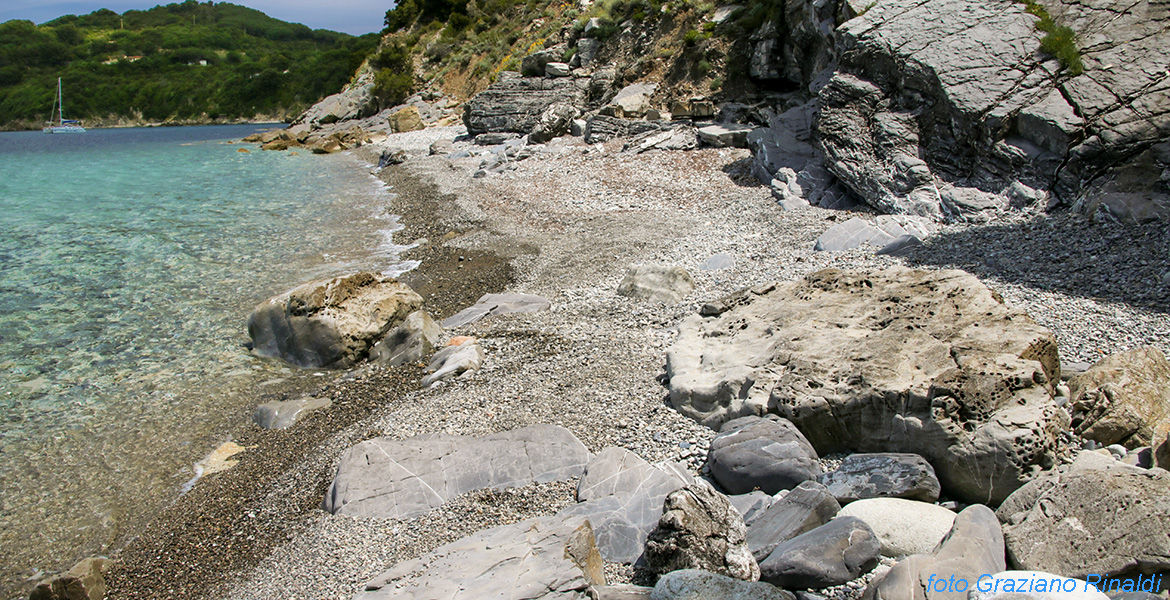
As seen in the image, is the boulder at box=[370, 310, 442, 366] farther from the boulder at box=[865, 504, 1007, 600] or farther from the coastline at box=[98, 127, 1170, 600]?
the boulder at box=[865, 504, 1007, 600]

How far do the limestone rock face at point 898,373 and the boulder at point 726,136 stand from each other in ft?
35.6

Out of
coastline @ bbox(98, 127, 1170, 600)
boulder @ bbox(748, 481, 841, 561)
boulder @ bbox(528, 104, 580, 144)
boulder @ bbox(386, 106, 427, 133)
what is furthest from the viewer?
boulder @ bbox(386, 106, 427, 133)

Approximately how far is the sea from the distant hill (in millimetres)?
55396

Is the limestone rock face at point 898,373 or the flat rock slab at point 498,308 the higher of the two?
the limestone rock face at point 898,373

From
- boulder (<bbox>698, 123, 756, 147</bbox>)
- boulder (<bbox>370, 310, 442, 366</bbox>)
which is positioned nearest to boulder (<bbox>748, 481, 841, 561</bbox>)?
boulder (<bbox>370, 310, 442, 366</bbox>)

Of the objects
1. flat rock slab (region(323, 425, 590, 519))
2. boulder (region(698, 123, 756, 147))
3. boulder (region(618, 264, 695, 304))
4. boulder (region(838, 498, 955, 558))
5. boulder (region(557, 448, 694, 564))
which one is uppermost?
boulder (region(698, 123, 756, 147))

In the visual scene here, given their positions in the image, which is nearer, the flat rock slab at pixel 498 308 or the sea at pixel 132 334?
the sea at pixel 132 334

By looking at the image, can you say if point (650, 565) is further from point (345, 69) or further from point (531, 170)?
point (345, 69)

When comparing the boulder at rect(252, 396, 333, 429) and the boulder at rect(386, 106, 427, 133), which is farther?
the boulder at rect(386, 106, 427, 133)

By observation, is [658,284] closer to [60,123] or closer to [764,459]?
[764,459]

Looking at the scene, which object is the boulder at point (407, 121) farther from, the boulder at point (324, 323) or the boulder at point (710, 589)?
the boulder at point (710, 589)

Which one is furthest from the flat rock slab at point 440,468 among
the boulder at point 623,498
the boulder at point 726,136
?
the boulder at point 726,136

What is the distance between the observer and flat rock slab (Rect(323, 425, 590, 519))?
451 cm

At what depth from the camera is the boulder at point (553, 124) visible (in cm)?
2162
